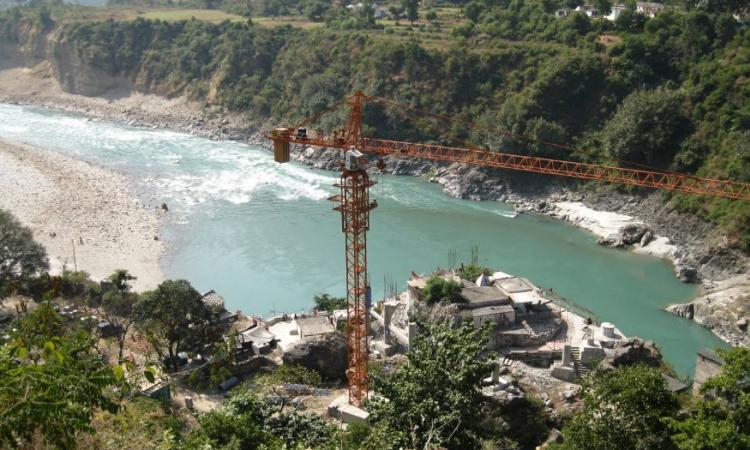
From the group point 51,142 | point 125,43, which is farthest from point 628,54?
point 125,43

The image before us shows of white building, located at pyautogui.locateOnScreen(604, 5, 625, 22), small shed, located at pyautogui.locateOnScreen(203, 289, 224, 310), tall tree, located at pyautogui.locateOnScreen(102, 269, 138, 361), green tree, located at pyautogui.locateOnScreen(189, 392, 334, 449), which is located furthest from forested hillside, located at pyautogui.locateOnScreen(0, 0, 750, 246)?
tall tree, located at pyautogui.locateOnScreen(102, 269, 138, 361)

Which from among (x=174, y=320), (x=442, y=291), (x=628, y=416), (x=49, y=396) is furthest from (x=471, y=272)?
(x=49, y=396)

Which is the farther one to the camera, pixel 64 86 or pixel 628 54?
pixel 64 86

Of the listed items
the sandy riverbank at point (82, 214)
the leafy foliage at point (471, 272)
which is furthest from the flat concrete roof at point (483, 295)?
the sandy riverbank at point (82, 214)

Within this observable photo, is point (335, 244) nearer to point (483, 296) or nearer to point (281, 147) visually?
point (281, 147)

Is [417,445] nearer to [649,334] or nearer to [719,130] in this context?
[649,334]
